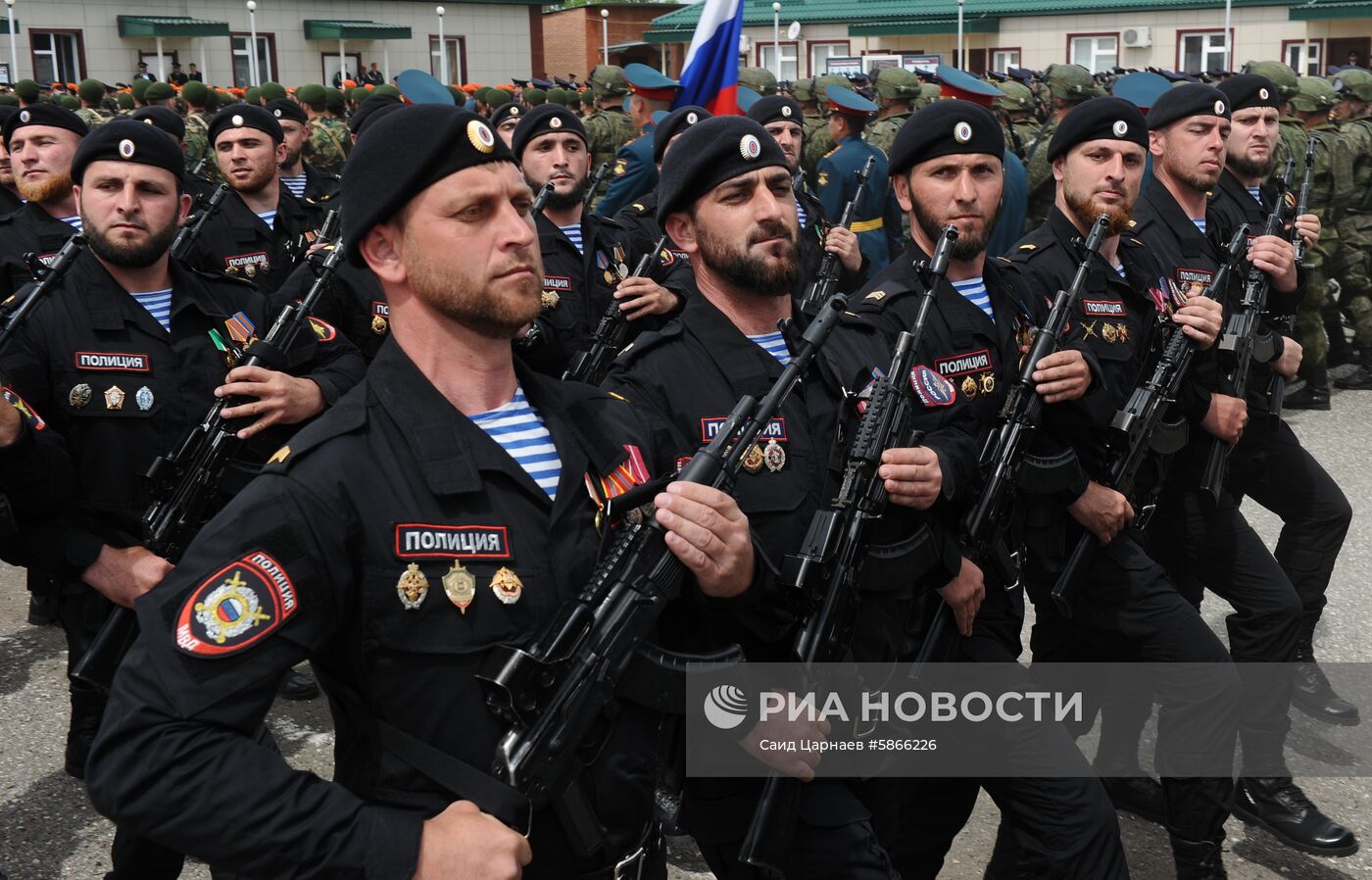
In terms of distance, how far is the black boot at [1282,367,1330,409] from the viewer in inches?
388

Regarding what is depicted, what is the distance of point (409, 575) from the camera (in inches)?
84.2

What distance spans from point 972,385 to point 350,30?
3806cm

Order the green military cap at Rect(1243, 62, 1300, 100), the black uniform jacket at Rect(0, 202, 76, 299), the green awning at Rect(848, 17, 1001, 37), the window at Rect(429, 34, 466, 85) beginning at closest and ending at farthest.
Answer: the black uniform jacket at Rect(0, 202, 76, 299) < the green military cap at Rect(1243, 62, 1300, 100) < the green awning at Rect(848, 17, 1001, 37) < the window at Rect(429, 34, 466, 85)

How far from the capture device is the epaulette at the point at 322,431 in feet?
7.14

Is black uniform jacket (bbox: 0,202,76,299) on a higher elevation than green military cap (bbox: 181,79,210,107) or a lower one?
lower

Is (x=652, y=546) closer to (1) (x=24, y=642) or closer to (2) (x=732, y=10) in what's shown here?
(1) (x=24, y=642)

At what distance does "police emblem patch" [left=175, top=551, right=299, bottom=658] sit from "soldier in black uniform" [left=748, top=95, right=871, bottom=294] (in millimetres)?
5786

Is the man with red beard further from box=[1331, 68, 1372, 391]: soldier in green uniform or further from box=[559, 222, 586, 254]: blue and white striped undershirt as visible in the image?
box=[1331, 68, 1372, 391]: soldier in green uniform

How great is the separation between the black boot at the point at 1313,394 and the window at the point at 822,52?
3017cm

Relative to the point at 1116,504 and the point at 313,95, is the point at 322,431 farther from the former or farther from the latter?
the point at 313,95

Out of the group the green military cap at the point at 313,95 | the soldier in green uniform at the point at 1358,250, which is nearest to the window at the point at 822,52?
the green military cap at the point at 313,95

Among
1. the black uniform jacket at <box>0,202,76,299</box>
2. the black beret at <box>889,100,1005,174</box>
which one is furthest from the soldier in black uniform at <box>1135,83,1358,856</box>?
the black uniform jacket at <box>0,202,76,299</box>

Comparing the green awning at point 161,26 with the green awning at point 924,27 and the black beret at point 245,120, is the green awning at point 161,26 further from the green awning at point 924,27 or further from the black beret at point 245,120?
the black beret at point 245,120

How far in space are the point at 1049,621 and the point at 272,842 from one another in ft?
10.6
